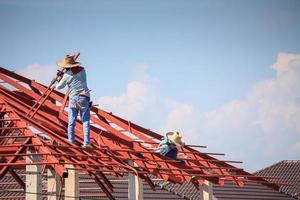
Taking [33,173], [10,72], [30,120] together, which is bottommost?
[33,173]

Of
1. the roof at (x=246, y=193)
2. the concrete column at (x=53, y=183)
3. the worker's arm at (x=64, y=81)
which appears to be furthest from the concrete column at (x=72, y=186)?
the roof at (x=246, y=193)

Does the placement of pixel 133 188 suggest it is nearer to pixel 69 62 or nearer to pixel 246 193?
pixel 69 62

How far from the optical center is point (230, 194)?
43906mm

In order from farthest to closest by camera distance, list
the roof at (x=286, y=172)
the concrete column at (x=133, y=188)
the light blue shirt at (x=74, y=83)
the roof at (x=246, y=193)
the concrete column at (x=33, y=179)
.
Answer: the roof at (x=286, y=172) < the roof at (x=246, y=193) < the concrete column at (x=133, y=188) < the light blue shirt at (x=74, y=83) < the concrete column at (x=33, y=179)

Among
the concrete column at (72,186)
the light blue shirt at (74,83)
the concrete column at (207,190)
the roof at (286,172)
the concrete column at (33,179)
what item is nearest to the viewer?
the concrete column at (33,179)

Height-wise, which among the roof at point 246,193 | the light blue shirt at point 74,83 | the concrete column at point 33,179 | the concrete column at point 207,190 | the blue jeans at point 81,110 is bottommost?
the concrete column at point 33,179

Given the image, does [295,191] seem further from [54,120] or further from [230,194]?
[54,120]

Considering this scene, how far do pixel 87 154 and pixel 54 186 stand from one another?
5238 millimetres

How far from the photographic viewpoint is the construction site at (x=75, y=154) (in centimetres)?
1997

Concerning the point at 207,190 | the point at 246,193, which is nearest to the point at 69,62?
the point at 207,190

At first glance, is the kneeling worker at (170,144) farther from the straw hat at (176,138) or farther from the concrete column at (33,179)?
the concrete column at (33,179)

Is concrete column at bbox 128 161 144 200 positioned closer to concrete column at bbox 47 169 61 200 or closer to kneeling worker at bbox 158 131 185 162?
kneeling worker at bbox 158 131 185 162

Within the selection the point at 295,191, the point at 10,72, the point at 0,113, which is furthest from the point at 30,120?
the point at 295,191

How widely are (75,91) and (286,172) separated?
3152cm
